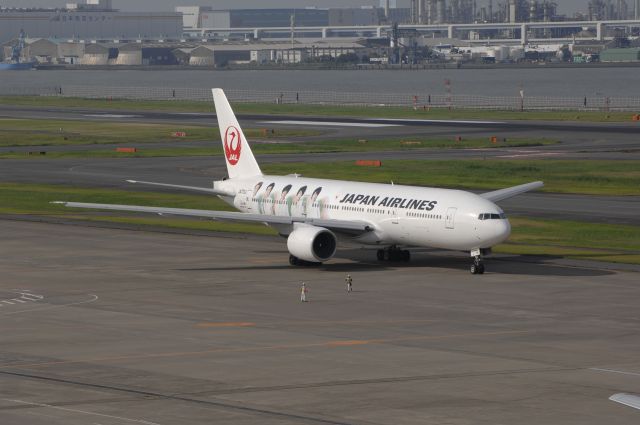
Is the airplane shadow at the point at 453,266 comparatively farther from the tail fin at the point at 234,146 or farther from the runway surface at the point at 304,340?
the tail fin at the point at 234,146

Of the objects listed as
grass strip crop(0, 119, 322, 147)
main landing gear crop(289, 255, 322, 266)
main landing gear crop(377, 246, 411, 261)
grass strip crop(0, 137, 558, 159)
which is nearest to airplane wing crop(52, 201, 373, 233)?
main landing gear crop(289, 255, 322, 266)

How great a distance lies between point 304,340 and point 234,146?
29661 mm

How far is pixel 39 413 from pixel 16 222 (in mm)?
52093

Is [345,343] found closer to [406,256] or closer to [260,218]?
[260,218]

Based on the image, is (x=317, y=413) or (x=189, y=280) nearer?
(x=317, y=413)

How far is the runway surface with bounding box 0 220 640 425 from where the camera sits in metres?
38.1

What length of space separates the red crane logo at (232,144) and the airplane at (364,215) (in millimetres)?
2243

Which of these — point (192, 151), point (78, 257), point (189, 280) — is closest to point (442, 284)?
point (189, 280)

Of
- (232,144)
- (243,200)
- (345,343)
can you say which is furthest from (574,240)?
(345,343)

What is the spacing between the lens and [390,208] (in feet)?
217

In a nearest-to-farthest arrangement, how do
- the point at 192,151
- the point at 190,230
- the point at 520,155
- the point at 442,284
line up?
the point at 442,284 → the point at 190,230 → the point at 520,155 → the point at 192,151

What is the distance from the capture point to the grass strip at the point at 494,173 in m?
107

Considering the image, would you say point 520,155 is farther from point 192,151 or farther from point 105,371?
point 105,371

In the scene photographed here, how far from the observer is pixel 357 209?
67812 millimetres
